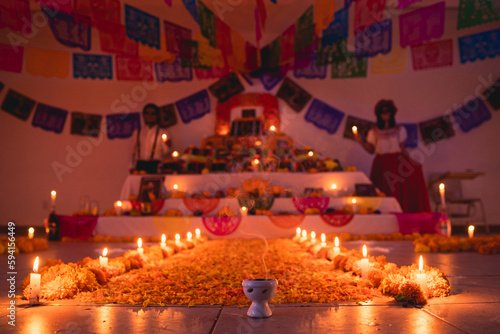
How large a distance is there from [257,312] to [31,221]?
25.0ft

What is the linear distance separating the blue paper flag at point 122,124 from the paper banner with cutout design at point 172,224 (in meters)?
3.64

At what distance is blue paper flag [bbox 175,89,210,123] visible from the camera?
837 centimetres

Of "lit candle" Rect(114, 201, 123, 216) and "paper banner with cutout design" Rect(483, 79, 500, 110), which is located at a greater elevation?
"paper banner with cutout design" Rect(483, 79, 500, 110)

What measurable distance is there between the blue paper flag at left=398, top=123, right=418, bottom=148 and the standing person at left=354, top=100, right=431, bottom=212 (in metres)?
0.96

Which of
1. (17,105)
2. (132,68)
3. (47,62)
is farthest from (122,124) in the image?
(17,105)

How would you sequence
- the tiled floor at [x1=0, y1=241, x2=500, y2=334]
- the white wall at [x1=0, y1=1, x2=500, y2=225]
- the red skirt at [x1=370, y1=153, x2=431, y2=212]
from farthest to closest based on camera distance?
the white wall at [x1=0, y1=1, x2=500, y2=225] < the red skirt at [x1=370, y1=153, x2=431, y2=212] < the tiled floor at [x1=0, y1=241, x2=500, y2=334]

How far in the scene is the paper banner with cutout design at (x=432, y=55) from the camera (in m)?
7.64

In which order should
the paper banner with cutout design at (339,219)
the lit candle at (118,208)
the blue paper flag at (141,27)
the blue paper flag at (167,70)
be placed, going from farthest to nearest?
the blue paper flag at (167,70), the blue paper flag at (141,27), the lit candle at (118,208), the paper banner with cutout design at (339,219)

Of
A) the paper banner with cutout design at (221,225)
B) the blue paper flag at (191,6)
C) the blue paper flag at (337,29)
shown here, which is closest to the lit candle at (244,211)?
the paper banner with cutout design at (221,225)

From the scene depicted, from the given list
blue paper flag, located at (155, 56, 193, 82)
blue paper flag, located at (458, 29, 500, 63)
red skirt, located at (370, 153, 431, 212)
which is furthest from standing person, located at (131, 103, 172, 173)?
blue paper flag, located at (458, 29, 500, 63)

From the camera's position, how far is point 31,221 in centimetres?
772

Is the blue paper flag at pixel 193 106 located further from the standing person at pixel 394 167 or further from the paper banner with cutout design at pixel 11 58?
the standing person at pixel 394 167

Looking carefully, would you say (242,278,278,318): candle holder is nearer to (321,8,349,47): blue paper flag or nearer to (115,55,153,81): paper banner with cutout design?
(321,8,349,47): blue paper flag

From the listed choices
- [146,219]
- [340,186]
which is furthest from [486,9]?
[146,219]
